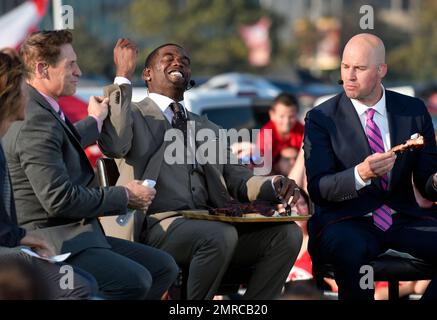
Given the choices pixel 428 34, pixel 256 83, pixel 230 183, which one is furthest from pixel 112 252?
pixel 428 34

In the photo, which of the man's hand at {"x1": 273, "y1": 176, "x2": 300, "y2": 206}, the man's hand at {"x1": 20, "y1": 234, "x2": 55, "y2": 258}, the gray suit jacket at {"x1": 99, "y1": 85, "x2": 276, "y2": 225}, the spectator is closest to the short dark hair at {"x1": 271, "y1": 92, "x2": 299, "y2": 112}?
the spectator

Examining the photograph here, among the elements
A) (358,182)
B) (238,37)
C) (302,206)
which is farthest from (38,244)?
(238,37)

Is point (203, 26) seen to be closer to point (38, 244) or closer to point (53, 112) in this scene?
point (53, 112)

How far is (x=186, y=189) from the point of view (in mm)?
7277

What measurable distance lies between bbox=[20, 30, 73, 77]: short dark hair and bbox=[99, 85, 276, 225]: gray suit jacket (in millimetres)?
515

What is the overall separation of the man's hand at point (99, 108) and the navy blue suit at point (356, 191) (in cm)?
116

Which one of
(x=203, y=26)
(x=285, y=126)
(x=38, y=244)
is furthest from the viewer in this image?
(x=203, y=26)

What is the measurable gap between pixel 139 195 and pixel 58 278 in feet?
2.88

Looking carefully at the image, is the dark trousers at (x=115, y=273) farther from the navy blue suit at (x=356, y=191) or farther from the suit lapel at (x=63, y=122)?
the navy blue suit at (x=356, y=191)

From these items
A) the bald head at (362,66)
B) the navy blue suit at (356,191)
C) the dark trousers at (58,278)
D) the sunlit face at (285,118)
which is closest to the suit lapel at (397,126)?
the navy blue suit at (356,191)

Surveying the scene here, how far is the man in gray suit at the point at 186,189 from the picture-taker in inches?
272

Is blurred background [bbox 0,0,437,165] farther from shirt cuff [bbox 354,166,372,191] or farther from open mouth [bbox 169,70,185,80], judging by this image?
shirt cuff [bbox 354,166,372,191]
